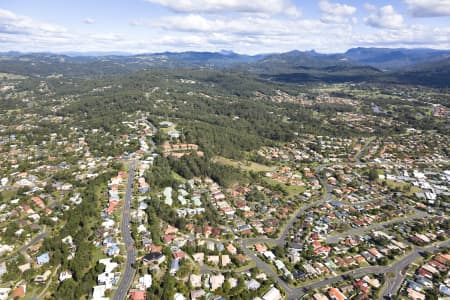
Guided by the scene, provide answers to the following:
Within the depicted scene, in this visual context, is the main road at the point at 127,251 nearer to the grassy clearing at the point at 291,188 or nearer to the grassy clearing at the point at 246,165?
the grassy clearing at the point at 246,165

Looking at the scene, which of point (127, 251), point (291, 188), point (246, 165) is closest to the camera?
point (127, 251)

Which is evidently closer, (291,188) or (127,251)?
(127,251)

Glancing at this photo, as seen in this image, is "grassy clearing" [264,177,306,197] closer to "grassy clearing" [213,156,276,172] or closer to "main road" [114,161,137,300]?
"grassy clearing" [213,156,276,172]

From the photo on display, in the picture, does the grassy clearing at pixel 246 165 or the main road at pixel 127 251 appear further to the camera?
the grassy clearing at pixel 246 165

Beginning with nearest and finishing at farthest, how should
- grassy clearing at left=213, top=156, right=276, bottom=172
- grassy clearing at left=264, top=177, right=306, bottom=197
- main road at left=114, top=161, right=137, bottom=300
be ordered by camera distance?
main road at left=114, top=161, right=137, bottom=300
grassy clearing at left=264, top=177, right=306, bottom=197
grassy clearing at left=213, top=156, right=276, bottom=172

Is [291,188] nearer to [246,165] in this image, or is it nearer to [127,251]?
[246,165]

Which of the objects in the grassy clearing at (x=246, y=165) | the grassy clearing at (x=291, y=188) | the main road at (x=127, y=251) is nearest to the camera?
the main road at (x=127, y=251)

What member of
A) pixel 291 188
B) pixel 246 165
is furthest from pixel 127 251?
pixel 246 165

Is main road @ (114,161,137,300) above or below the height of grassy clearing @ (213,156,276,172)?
above

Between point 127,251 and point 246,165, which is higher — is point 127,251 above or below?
above

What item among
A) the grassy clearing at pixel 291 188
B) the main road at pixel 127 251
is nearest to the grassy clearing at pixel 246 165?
the grassy clearing at pixel 291 188

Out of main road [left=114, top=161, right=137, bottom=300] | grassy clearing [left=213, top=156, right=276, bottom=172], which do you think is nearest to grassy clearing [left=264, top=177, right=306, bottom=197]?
grassy clearing [left=213, top=156, right=276, bottom=172]

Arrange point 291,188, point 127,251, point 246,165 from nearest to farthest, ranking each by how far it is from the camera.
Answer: point 127,251 < point 291,188 < point 246,165
